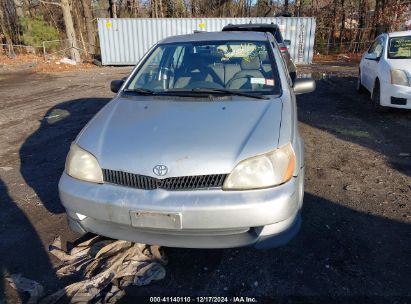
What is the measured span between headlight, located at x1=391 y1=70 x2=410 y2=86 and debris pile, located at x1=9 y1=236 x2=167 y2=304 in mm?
5653

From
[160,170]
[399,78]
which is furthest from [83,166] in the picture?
[399,78]

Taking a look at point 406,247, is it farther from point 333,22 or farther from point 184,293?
point 333,22

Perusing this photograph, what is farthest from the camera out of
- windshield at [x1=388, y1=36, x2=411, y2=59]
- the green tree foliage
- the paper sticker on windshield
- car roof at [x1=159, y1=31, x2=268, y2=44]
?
the green tree foliage

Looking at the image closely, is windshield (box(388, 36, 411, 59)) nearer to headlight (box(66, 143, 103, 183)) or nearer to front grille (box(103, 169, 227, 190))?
front grille (box(103, 169, 227, 190))

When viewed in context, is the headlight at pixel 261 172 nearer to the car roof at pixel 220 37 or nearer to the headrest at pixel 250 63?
the headrest at pixel 250 63

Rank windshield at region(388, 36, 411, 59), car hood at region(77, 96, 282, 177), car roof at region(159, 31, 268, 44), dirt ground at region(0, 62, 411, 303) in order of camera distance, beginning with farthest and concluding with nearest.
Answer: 1. windshield at region(388, 36, 411, 59)
2. car roof at region(159, 31, 268, 44)
3. dirt ground at region(0, 62, 411, 303)
4. car hood at region(77, 96, 282, 177)

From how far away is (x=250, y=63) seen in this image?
12.6 ft

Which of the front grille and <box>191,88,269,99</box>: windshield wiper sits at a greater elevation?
<box>191,88,269,99</box>: windshield wiper

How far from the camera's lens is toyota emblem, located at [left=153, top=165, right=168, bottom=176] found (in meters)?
2.38

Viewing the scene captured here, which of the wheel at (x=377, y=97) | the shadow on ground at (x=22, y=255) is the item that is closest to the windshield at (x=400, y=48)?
the wheel at (x=377, y=97)

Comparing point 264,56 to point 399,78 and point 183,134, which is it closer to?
point 183,134

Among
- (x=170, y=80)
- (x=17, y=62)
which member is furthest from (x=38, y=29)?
(x=170, y=80)

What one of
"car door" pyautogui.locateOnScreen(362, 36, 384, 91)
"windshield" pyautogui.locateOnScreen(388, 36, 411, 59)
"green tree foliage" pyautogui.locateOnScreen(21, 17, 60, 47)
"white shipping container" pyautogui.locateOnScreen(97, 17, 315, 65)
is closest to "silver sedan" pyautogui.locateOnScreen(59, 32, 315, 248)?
"windshield" pyautogui.locateOnScreen(388, 36, 411, 59)

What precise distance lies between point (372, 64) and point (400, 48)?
0.62 metres
